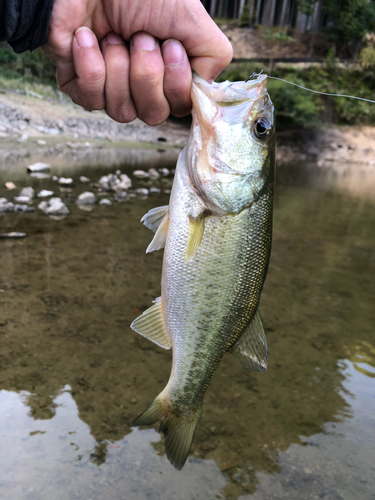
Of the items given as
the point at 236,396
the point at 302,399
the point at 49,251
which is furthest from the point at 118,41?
the point at 49,251

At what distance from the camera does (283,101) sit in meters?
27.0

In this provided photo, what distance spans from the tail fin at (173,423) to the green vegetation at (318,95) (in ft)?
85.6

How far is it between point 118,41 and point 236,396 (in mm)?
3094

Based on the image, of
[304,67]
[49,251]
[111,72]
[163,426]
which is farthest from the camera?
[304,67]

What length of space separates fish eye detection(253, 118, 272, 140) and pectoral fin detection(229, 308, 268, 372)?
91 cm

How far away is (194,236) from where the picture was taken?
2062mm

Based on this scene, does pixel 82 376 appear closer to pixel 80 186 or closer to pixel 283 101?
pixel 80 186

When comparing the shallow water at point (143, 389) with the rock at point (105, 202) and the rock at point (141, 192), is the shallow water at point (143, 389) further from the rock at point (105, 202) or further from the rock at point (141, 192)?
the rock at point (141, 192)

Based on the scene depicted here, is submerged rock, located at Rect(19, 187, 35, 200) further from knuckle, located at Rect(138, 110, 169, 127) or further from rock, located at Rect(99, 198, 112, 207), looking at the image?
knuckle, located at Rect(138, 110, 169, 127)

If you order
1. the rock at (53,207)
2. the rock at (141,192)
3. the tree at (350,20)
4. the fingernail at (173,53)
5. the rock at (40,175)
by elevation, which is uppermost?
the tree at (350,20)

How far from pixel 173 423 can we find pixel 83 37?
206 centimetres

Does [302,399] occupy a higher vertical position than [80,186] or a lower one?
higher

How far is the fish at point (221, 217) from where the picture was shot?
2.08 metres

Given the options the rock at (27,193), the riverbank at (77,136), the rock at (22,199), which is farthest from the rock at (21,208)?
the riverbank at (77,136)
